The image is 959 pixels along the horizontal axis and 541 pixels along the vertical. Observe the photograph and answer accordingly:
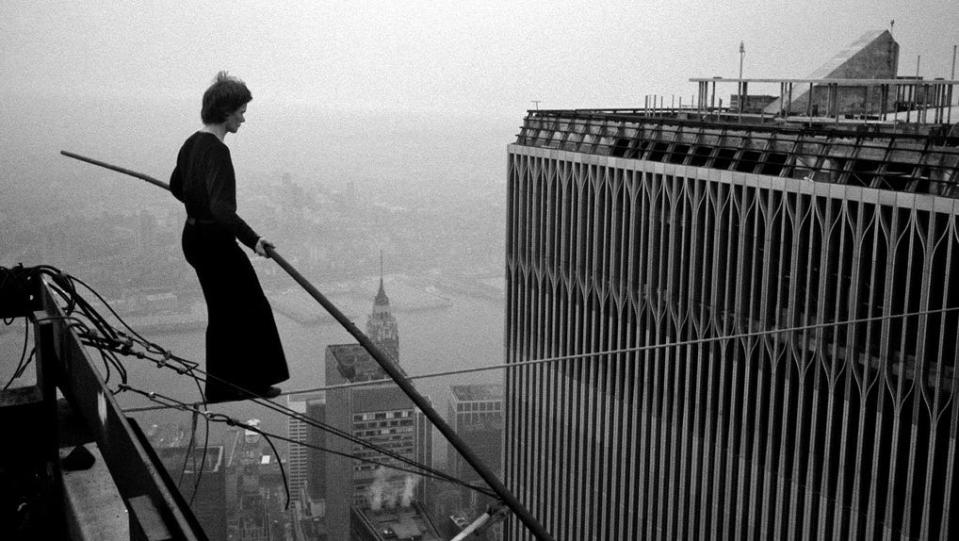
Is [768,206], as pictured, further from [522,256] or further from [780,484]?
[522,256]

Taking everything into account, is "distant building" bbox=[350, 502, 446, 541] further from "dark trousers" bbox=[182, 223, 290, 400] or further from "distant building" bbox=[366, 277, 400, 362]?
"dark trousers" bbox=[182, 223, 290, 400]

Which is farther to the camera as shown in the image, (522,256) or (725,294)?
(522,256)

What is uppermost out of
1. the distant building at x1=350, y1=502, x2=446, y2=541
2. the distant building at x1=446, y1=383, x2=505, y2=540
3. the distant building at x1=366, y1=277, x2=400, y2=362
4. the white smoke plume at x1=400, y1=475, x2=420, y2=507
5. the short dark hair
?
the short dark hair

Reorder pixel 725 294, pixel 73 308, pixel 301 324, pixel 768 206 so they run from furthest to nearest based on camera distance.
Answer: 1. pixel 725 294
2. pixel 768 206
3. pixel 301 324
4. pixel 73 308

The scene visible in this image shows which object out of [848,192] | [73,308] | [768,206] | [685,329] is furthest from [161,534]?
[685,329]

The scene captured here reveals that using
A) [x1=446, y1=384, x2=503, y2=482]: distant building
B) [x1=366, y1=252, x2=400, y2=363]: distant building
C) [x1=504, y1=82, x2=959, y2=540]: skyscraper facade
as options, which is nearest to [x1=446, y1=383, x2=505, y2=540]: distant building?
[x1=446, y1=384, x2=503, y2=482]: distant building

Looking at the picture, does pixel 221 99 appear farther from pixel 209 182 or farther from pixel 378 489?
pixel 378 489

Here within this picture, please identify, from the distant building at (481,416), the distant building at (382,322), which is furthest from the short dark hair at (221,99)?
the distant building at (382,322)
